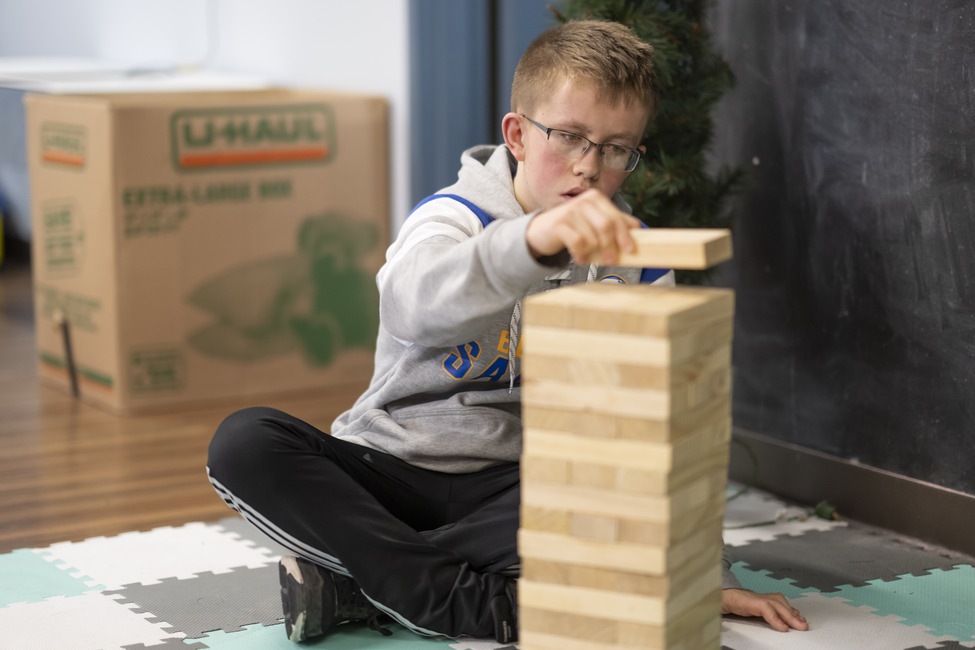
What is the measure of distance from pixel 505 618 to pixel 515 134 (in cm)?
59

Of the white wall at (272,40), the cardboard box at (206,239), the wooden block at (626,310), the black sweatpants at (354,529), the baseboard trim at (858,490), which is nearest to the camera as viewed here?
the wooden block at (626,310)

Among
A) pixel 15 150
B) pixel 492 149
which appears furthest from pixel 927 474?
pixel 15 150

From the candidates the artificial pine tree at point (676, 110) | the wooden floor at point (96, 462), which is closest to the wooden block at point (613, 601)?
the artificial pine tree at point (676, 110)

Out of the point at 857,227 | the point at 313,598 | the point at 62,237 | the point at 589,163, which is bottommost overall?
the point at 313,598

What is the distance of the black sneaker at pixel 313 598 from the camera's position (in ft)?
4.50

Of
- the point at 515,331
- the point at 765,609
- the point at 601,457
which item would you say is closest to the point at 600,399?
the point at 601,457

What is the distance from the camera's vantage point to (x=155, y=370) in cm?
259

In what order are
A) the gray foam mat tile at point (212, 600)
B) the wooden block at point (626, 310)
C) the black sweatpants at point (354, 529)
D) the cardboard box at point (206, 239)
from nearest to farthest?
the wooden block at point (626, 310), the black sweatpants at point (354, 529), the gray foam mat tile at point (212, 600), the cardboard box at point (206, 239)

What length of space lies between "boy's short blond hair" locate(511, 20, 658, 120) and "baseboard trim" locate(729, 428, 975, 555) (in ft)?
2.40

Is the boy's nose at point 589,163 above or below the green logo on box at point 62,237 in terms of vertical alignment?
above

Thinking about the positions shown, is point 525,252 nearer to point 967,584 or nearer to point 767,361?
point 967,584

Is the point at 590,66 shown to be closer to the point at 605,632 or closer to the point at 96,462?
the point at 605,632

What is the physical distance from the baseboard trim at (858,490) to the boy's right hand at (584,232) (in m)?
0.91

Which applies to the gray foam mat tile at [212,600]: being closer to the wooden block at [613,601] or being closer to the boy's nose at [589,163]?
the wooden block at [613,601]
